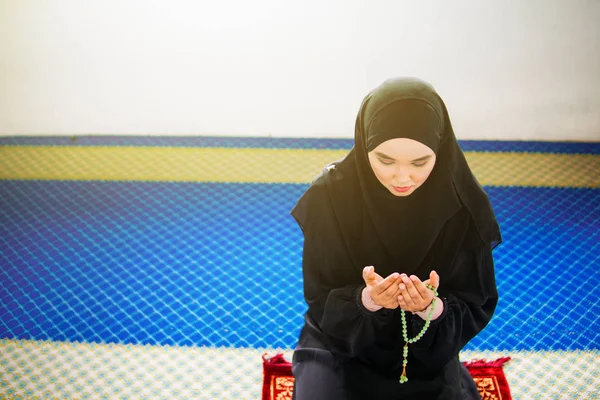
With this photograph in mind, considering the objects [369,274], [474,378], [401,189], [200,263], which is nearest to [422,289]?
[369,274]

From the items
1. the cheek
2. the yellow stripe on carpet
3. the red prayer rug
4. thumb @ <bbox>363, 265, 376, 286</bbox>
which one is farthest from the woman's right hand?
the yellow stripe on carpet

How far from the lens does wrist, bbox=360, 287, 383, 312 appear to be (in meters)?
1.39

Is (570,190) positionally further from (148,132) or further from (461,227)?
(148,132)

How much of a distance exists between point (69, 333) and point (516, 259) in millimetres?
1797

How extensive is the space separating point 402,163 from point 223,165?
2020 mm

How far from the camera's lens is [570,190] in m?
2.96

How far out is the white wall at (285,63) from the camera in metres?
3.14

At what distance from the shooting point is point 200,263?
99.3 inches

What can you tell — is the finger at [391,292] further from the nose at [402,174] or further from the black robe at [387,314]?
the nose at [402,174]

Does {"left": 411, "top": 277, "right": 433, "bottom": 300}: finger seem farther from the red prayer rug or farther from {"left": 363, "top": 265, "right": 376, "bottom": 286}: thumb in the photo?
the red prayer rug

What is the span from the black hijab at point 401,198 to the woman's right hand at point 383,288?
0.54ft

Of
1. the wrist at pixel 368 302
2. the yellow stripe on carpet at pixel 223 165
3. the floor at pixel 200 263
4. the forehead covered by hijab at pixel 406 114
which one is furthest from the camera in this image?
the yellow stripe on carpet at pixel 223 165

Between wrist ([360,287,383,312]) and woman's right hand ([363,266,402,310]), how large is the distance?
5 centimetres

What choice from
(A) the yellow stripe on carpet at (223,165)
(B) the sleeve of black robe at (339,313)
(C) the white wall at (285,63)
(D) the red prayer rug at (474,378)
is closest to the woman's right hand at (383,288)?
(B) the sleeve of black robe at (339,313)
